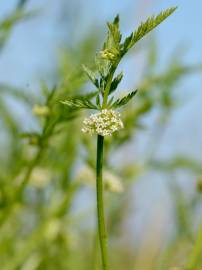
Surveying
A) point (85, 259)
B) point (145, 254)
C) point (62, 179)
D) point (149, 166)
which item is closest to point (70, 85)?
point (62, 179)

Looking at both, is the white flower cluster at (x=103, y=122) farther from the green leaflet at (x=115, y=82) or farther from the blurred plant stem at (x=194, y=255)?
the blurred plant stem at (x=194, y=255)

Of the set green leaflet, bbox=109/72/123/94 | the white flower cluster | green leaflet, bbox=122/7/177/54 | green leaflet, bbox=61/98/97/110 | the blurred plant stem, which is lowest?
the blurred plant stem

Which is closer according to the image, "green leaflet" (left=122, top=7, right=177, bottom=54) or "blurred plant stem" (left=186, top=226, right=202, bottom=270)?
"green leaflet" (left=122, top=7, right=177, bottom=54)

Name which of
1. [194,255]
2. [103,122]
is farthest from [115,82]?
[194,255]

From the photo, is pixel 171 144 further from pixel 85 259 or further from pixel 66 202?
pixel 66 202

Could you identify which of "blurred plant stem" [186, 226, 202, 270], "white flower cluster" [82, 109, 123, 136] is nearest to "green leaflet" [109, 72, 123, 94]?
"white flower cluster" [82, 109, 123, 136]

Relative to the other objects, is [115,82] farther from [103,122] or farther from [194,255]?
[194,255]

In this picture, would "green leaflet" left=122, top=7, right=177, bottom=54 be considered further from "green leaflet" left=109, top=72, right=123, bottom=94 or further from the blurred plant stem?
the blurred plant stem

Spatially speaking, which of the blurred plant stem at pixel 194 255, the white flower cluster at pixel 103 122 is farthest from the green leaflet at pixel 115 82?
the blurred plant stem at pixel 194 255
